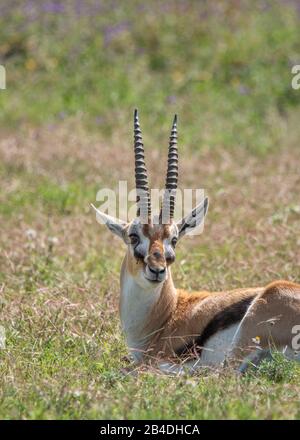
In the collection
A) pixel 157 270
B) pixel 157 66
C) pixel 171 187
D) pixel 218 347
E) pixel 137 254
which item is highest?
pixel 157 66

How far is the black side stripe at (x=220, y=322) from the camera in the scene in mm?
6982

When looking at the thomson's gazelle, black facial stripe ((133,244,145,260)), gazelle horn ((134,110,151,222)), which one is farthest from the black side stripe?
gazelle horn ((134,110,151,222))

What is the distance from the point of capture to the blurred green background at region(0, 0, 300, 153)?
1577cm

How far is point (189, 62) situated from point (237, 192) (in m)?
6.09

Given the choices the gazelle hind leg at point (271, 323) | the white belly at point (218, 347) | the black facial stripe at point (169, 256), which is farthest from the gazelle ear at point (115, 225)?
the gazelle hind leg at point (271, 323)

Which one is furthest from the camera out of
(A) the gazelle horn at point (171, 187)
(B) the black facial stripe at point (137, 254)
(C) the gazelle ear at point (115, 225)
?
(C) the gazelle ear at point (115, 225)

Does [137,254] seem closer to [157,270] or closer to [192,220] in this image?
[157,270]

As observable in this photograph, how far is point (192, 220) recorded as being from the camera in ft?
24.7

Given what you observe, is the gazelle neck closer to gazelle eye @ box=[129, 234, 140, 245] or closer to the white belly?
gazelle eye @ box=[129, 234, 140, 245]

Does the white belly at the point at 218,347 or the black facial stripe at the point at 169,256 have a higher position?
the black facial stripe at the point at 169,256

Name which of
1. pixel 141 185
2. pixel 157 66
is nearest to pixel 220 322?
pixel 141 185

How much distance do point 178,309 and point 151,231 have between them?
0.73m

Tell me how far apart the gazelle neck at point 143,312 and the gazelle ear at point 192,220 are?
0.37m

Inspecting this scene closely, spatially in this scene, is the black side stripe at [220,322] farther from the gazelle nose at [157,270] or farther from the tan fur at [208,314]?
the gazelle nose at [157,270]
